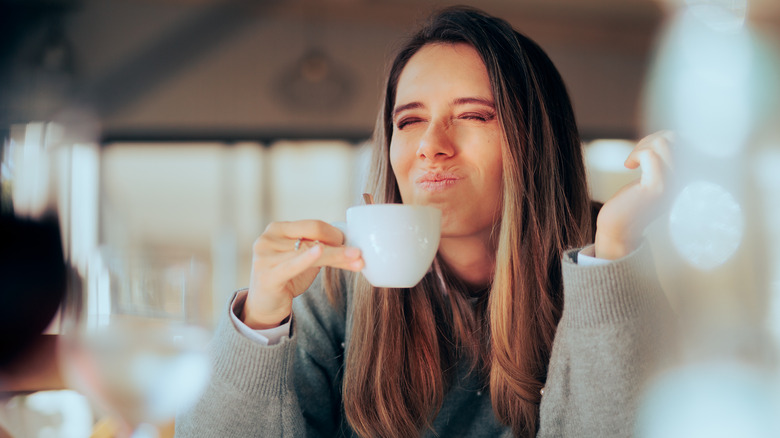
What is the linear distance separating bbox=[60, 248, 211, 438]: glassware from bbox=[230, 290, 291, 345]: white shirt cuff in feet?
0.90

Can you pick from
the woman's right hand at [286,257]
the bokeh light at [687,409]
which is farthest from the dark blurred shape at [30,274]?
the bokeh light at [687,409]

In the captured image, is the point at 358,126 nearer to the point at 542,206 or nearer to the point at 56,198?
the point at 542,206

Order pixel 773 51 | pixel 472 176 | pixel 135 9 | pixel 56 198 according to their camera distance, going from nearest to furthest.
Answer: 1. pixel 56 198
2. pixel 472 176
3. pixel 135 9
4. pixel 773 51

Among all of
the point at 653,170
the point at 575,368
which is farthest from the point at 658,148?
the point at 575,368

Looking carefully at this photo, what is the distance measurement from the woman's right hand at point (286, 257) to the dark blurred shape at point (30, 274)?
26 centimetres

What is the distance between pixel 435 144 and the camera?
1082 millimetres

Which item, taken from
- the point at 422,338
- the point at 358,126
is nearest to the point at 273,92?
the point at 358,126

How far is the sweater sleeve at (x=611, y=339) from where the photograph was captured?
837 millimetres

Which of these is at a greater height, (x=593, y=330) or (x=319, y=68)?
(x=319, y=68)

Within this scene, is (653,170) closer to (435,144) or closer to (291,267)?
(435,144)

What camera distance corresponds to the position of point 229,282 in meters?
4.41

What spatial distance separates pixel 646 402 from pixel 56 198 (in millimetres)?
819

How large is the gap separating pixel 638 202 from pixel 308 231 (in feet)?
1.56

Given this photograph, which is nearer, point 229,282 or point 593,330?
point 593,330
